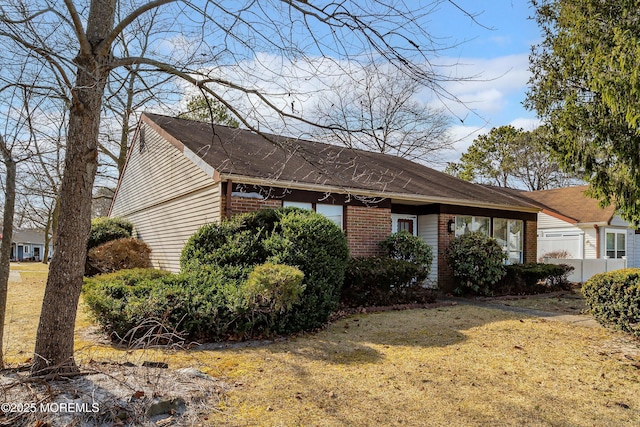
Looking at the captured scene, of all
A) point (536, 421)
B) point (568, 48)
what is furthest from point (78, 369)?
point (568, 48)

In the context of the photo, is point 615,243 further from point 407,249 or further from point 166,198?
point 166,198

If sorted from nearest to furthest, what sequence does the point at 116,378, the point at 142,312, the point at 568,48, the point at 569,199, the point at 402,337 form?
the point at 116,378, the point at 142,312, the point at 402,337, the point at 568,48, the point at 569,199

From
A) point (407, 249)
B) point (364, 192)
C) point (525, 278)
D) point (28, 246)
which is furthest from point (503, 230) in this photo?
point (28, 246)

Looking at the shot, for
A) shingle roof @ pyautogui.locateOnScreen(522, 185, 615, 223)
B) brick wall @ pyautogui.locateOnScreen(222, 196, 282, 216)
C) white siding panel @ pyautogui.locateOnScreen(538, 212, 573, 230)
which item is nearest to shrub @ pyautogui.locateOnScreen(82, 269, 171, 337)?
brick wall @ pyautogui.locateOnScreen(222, 196, 282, 216)

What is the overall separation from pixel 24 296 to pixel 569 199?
24634 millimetres

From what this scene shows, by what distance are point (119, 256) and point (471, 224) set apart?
11.1 m

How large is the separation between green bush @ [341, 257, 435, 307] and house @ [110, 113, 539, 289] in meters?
1.49

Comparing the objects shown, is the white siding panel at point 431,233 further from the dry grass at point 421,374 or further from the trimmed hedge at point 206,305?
the trimmed hedge at point 206,305

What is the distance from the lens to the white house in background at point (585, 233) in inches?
813

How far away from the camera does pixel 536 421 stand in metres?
3.92

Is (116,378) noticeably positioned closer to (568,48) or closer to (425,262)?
(425,262)

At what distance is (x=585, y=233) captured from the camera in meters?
21.1

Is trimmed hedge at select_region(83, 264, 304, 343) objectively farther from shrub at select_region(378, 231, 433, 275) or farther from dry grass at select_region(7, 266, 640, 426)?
shrub at select_region(378, 231, 433, 275)

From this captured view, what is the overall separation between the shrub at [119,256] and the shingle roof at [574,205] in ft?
60.5
